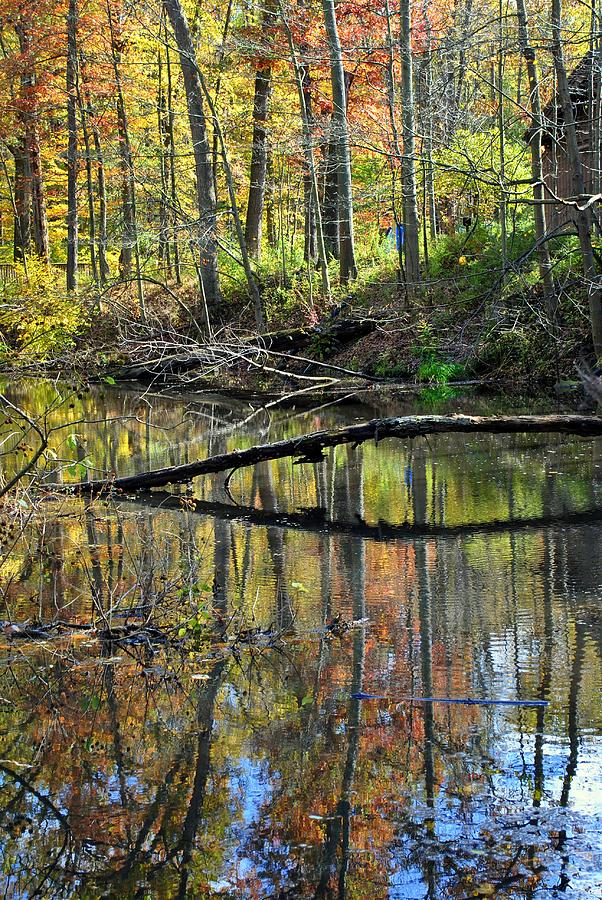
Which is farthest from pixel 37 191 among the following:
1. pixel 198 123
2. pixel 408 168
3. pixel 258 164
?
pixel 408 168

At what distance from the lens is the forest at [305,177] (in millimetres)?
19219

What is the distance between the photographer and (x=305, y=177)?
3381cm

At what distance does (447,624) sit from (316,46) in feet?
74.5

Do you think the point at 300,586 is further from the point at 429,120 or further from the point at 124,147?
the point at 124,147

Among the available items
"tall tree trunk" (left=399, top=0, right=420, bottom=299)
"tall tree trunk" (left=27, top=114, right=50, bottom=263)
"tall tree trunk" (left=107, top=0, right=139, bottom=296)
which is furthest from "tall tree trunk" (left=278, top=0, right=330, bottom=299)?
"tall tree trunk" (left=27, top=114, right=50, bottom=263)

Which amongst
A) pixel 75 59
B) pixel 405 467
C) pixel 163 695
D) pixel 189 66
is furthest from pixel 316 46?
pixel 163 695

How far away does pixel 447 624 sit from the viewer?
6.87 m

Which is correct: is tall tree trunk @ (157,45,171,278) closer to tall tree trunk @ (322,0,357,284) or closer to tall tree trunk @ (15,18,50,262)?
tall tree trunk @ (15,18,50,262)

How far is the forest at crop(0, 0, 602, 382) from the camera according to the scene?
19.2m

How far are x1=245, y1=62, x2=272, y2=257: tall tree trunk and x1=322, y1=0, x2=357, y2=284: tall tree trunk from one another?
3.49 m

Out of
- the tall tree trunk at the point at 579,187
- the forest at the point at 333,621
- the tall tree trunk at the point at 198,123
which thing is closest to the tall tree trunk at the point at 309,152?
the forest at the point at 333,621

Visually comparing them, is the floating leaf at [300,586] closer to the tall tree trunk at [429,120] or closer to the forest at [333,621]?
the forest at [333,621]

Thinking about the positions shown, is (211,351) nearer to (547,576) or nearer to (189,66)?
(547,576)

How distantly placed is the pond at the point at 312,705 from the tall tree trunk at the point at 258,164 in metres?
19.8
